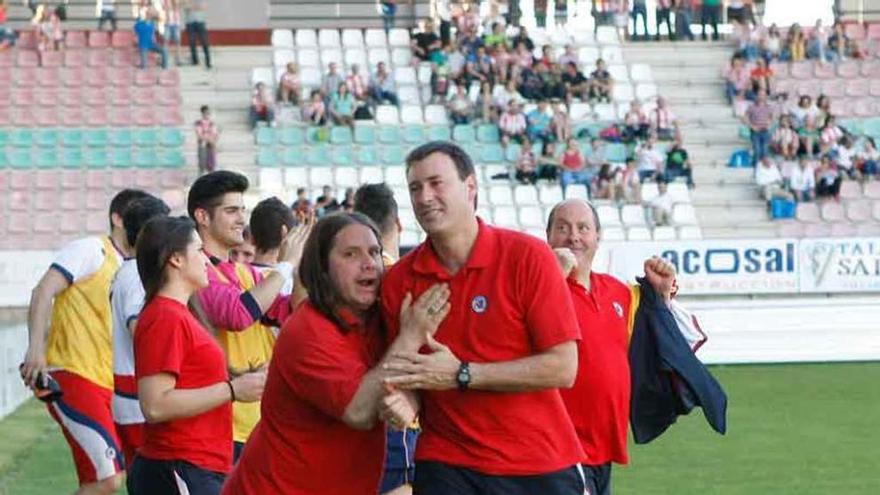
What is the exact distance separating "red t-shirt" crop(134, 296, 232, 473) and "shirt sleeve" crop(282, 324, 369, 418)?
3.26 feet

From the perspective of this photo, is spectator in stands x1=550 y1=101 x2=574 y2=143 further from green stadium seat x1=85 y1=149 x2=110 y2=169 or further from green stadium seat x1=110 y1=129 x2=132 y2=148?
green stadium seat x1=85 y1=149 x2=110 y2=169

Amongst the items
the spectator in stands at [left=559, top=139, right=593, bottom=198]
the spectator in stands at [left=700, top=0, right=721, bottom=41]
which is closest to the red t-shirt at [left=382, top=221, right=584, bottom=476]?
the spectator in stands at [left=559, top=139, right=593, bottom=198]

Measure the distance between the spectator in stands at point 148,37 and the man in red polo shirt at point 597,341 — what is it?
102ft

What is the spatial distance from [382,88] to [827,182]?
832 cm

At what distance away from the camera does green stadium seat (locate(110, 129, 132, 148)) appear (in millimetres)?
36625

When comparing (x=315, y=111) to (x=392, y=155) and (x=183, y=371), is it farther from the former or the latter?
(x=183, y=371)

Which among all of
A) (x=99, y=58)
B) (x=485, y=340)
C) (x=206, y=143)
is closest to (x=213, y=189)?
(x=485, y=340)

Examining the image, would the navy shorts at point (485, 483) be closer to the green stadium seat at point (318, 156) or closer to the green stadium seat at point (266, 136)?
the green stadium seat at point (318, 156)

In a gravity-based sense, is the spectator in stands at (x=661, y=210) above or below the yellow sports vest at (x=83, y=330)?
below

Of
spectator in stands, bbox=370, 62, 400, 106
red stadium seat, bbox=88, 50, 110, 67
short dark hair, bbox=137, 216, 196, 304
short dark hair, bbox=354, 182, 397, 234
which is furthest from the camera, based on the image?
red stadium seat, bbox=88, 50, 110, 67

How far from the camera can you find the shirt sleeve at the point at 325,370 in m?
6.08

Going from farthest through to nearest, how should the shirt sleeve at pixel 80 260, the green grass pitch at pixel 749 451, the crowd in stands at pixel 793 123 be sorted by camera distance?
the crowd in stands at pixel 793 123 → the green grass pitch at pixel 749 451 → the shirt sleeve at pixel 80 260

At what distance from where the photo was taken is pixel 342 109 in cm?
3678

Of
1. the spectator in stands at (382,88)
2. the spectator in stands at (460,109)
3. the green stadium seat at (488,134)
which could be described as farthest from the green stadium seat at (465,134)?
the spectator in stands at (382,88)
